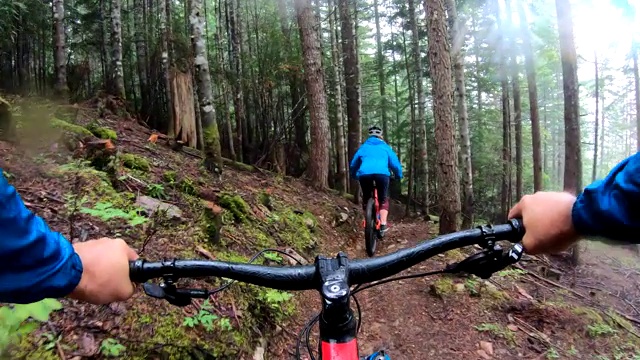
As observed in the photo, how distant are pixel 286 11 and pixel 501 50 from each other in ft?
37.0

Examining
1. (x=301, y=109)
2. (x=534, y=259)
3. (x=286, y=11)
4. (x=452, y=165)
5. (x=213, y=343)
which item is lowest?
(x=534, y=259)

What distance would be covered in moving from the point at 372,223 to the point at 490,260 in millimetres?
6378

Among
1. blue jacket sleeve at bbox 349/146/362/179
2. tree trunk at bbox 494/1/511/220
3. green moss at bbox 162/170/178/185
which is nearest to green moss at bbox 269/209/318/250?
blue jacket sleeve at bbox 349/146/362/179

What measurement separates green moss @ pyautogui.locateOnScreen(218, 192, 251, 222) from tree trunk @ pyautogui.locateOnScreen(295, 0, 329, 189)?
16.7 ft

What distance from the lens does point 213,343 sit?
3100 millimetres

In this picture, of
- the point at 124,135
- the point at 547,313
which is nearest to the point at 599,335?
the point at 547,313

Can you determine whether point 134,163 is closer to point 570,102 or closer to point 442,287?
point 442,287

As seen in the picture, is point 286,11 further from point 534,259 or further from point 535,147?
point 534,259

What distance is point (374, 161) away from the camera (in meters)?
8.07

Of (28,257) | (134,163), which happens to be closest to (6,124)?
(134,163)

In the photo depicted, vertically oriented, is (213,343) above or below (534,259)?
above

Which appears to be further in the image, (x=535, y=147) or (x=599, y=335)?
(x=535, y=147)

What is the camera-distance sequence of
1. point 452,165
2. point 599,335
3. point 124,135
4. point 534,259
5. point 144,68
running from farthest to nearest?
point 144,68
point 124,135
point 534,259
point 452,165
point 599,335

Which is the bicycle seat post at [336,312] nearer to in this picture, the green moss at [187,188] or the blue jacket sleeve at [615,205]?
the blue jacket sleeve at [615,205]
